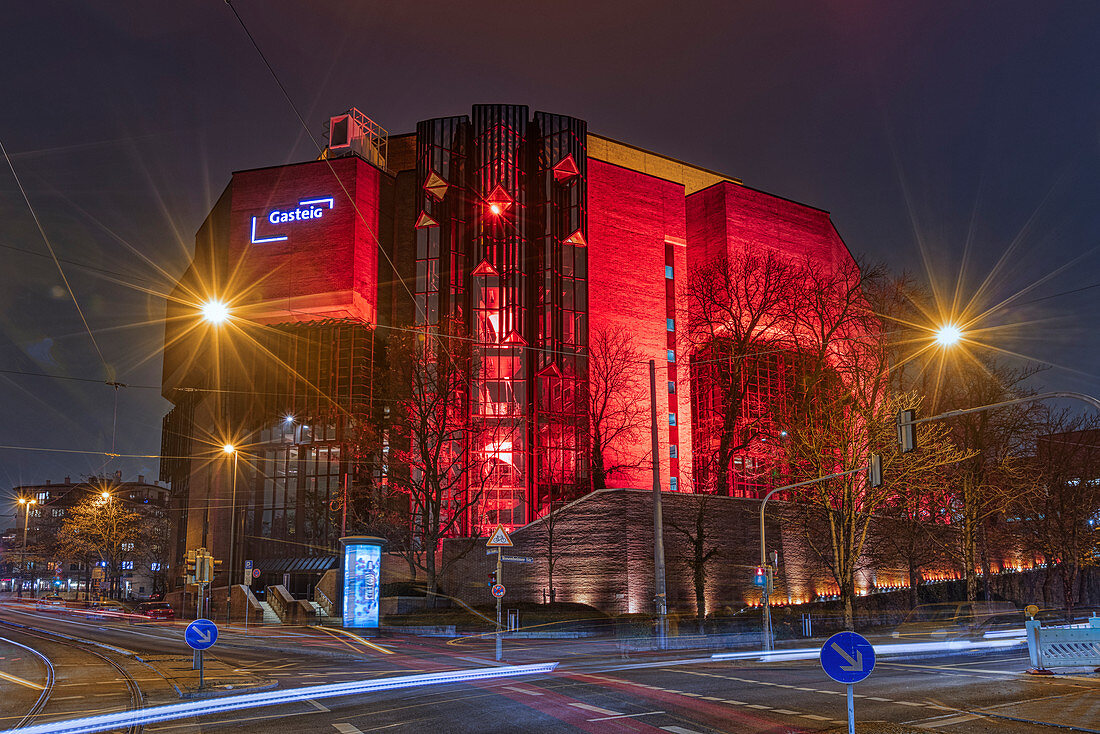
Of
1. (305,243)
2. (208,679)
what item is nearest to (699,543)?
(208,679)

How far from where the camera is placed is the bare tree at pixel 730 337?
46531 mm

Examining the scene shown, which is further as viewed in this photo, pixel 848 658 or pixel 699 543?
pixel 699 543

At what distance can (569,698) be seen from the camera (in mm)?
15773

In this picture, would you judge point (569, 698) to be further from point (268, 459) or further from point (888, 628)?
point (268, 459)

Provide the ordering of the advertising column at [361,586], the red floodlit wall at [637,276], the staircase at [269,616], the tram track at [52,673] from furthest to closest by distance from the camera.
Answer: the red floodlit wall at [637,276], the staircase at [269,616], the advertising column at [361,586], the tram track at [52,673]

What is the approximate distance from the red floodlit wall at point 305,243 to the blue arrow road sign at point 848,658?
160 ft

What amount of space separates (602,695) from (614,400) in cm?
3830

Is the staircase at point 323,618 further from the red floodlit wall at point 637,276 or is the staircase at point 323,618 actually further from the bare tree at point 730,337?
the red floodlit wall at point 637,276

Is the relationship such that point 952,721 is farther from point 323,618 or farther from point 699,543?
point 323,618

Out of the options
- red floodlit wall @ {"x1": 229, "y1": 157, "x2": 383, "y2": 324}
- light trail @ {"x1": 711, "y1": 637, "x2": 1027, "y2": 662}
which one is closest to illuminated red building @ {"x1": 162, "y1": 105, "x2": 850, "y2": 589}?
red floodlit wall @ {"x1": 229, "y1": 157, "x2": 383, "y2": 324}

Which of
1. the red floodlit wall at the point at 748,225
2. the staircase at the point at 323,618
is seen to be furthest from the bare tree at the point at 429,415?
the red floodlit wall at the point at 748,225

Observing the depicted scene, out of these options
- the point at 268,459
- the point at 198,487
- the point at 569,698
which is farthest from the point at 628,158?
the point at 569,698

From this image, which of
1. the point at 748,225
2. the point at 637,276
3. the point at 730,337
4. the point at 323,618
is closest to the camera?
the point at 323,618

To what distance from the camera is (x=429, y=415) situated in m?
41.7
